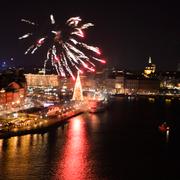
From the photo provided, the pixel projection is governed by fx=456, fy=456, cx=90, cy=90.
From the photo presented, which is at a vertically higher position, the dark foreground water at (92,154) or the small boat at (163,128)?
the small boat at (163,128)

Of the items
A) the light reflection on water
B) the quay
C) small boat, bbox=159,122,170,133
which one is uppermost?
the quay

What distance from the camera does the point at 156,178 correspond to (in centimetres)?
932

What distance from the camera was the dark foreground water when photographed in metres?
9.28

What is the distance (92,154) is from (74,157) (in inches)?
21.7

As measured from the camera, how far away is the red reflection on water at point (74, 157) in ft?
30.2

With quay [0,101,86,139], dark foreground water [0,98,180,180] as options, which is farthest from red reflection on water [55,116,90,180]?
quay [0,101,86,139]

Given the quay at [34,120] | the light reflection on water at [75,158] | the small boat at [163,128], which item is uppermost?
the quay at [34,120]

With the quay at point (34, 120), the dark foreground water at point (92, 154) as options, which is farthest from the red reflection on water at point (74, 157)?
the quay at point (34, 120)

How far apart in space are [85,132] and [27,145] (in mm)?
3022

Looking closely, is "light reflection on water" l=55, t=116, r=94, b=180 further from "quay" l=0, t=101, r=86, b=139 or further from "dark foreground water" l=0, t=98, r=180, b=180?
"quay" l=0, t=101, r=86, b=139

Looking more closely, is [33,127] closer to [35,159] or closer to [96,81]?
[35,159]

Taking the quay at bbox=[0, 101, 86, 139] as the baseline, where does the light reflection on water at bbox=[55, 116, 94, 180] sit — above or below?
below

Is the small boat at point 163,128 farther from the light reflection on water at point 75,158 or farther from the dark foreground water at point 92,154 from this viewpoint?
the light reflection on water at point 75,158

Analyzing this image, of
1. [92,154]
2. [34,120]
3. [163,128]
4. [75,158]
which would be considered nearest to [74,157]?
[75,158]
